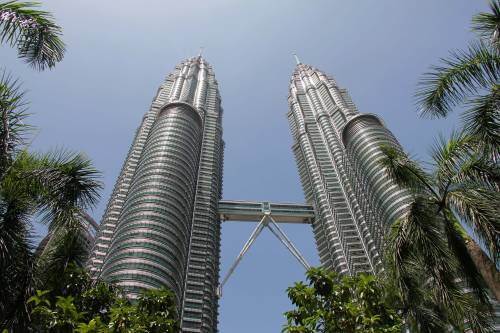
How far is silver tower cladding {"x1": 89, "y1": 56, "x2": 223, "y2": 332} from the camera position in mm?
96000

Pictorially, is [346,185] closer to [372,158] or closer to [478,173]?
[372,158]

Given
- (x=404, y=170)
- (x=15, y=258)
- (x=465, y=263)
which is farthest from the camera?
(x=404, y=170)

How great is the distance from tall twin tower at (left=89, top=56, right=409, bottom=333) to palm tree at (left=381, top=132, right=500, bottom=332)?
71.5 metres

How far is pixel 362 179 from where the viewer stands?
417 ft

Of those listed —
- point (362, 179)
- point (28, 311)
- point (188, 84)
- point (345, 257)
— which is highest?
point (188, 84)

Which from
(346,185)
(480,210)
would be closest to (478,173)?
(480,210)

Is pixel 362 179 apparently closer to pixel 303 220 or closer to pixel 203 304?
pixel 303 220

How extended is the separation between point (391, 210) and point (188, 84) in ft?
366

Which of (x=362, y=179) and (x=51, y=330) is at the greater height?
(x=362, y=179)

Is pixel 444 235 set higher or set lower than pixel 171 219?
lower

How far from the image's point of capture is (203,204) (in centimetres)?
14000

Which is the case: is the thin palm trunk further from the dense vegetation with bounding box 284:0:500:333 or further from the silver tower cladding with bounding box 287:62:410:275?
the silver tower cladding with bounding box 287:62:410:275

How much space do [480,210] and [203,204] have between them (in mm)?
127129

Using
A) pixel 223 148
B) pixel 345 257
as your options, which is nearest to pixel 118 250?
pixel 345 257
